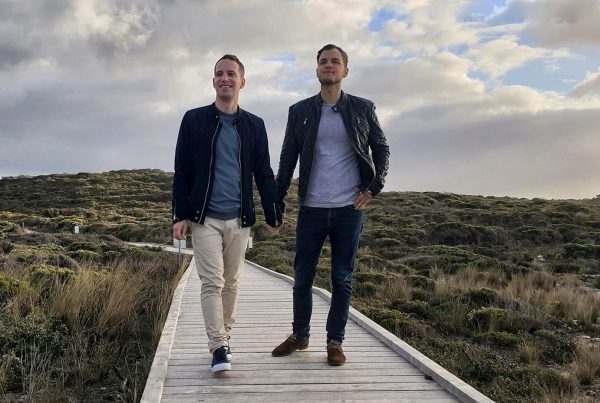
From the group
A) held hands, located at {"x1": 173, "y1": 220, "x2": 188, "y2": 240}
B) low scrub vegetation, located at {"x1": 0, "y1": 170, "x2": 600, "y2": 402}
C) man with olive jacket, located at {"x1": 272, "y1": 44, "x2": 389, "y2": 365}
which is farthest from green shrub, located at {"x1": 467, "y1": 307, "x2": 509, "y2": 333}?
held hands, located at {"x1": 173, "y1": 220, "x2": 188, "y2": 240}

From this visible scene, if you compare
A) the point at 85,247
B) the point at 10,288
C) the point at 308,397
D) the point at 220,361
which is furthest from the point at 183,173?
the point at 85,247

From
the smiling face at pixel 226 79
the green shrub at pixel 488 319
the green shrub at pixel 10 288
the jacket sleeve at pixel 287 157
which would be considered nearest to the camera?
the smiling face at pixel 226 79

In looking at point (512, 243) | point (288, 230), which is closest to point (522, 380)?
point (512, 243)

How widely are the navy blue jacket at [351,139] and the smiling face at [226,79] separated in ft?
1.81

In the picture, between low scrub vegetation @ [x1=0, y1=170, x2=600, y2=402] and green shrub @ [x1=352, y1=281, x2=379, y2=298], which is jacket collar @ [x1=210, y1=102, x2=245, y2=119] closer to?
low scrub vegetation @ [x1=0, y1=170, x2=600, y2=402]

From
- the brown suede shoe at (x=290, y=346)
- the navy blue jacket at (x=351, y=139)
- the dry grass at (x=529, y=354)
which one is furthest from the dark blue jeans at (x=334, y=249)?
the dry grass at (x=529, y=354)

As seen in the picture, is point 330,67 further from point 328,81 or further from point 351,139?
point 351,139

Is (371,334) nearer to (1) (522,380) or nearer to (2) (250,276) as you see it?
(1) (522,380)

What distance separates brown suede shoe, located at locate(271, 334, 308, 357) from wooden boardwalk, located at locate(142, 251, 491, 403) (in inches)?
1.9

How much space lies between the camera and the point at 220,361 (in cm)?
399

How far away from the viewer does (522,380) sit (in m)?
5.81

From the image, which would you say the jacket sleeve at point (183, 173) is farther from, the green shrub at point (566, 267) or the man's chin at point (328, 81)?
the green shrub at point (566, 267)

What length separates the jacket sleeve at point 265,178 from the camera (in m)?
4.32

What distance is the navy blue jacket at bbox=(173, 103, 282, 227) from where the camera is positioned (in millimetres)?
4039
